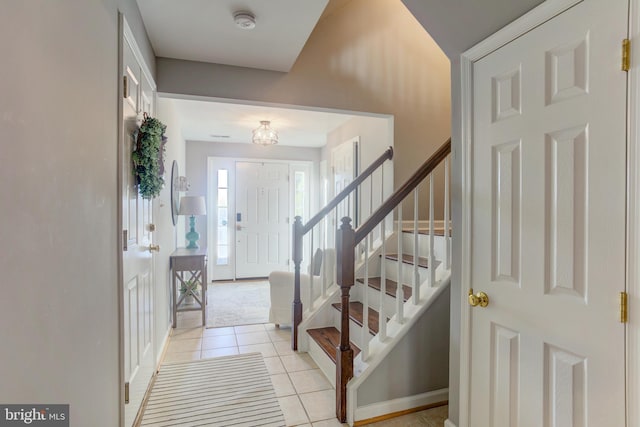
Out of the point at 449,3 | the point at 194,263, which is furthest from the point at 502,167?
the point at 194,263

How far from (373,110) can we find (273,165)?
10.4 feet

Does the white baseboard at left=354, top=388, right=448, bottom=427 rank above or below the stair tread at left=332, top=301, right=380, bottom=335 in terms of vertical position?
below

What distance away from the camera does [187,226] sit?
542cm

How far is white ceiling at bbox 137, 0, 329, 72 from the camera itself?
2.01 m

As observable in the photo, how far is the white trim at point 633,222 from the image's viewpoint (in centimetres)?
94

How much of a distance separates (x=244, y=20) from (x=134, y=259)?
1648 mm

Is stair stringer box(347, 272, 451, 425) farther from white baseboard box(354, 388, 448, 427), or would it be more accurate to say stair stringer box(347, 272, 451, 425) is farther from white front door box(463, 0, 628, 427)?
white front door box(463, 0, 628, 427)

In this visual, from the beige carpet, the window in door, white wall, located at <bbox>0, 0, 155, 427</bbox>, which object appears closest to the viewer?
white wall, located at <bbox>0, 0, 155, 427</bbox>

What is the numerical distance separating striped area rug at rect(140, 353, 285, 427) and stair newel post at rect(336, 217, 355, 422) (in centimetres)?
39

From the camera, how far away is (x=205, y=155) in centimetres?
570

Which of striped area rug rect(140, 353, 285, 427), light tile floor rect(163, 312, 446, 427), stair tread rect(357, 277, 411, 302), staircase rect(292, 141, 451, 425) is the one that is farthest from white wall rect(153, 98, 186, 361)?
stair tread rect(357, 277, 411, 302)

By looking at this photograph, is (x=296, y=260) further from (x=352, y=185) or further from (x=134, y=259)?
(x=134, y=259)

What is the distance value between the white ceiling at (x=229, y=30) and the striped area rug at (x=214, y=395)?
2522mm

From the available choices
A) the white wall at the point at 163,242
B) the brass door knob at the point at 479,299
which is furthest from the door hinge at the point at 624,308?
the white wall at the point at 163,242
